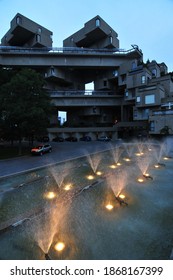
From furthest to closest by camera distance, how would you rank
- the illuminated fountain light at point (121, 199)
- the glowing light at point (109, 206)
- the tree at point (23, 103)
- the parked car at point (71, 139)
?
the parked car at point (71, 139), the tree at point (23, 103), the illuminated fountain light at point (121, 199), the glowing light at point (109, 206)

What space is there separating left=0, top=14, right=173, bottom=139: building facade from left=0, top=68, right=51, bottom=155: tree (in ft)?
77.3

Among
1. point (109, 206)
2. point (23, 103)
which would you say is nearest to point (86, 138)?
point (23, 103)

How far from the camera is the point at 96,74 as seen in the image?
6041cm

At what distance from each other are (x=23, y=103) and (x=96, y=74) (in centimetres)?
4198

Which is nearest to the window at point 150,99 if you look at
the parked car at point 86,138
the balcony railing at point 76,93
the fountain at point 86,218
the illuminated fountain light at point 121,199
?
the balcony railing at point 76,93

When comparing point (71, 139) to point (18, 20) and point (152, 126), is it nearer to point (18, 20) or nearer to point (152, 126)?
point (152, 126)

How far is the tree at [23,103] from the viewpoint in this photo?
23.7 meters

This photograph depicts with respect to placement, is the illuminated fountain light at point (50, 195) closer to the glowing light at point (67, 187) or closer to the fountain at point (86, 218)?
the fountain at point (86, 218)

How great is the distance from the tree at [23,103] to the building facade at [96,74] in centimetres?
2358

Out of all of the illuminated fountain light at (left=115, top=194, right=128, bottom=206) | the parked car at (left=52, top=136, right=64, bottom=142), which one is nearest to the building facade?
the parked car at (left=52, top=136, right=64, bottom=142)

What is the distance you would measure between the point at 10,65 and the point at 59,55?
15.0 m
